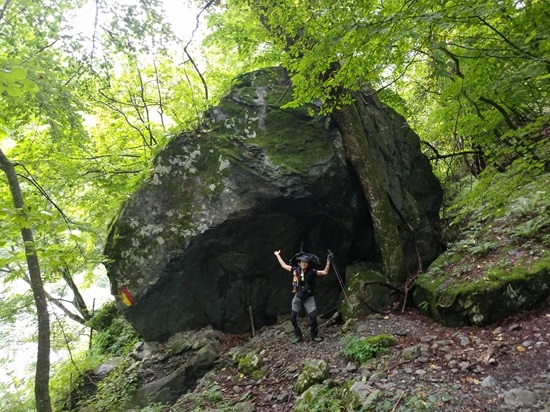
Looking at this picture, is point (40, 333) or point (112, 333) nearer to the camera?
point (40, 333)

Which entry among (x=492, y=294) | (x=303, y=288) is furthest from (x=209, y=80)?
(x=492, y=294)

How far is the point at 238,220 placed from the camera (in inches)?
314

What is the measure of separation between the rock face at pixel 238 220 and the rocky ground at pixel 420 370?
5.55 ft

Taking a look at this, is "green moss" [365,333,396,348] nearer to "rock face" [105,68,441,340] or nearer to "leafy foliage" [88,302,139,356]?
"rock face" [105,68,441,340]

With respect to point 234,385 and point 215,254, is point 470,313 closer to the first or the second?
point 234,385

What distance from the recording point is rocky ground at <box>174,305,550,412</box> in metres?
3.70

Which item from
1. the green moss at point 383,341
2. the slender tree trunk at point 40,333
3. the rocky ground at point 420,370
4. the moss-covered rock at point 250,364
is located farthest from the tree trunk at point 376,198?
the slender tree trunk at point 40,333

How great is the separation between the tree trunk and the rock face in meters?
0.37

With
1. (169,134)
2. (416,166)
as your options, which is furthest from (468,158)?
(169,134)

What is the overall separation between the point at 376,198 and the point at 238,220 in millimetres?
3520

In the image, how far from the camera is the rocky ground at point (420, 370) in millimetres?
3695

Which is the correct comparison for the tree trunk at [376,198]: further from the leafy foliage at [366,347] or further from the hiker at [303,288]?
the leafy foliage at [366,347]

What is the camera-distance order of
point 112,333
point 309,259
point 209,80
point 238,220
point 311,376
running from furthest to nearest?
point 209,80, point 112,333, point 238,220, point 309,259, point 311,376

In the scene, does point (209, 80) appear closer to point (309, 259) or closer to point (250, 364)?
point (309, 259)
